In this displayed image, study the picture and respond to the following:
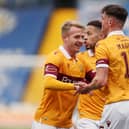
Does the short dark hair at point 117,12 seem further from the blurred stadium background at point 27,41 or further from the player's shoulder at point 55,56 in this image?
the blurred stadium background at point 27,41

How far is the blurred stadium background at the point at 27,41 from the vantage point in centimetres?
2267

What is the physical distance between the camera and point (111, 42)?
8898mm

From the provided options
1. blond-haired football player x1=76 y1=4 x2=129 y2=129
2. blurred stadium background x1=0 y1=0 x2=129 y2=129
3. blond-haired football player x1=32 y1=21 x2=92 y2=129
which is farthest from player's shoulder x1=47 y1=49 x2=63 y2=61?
blurred stadium background x1=0 y1=0 x2=129 y2=129

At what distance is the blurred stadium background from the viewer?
74.4 ft

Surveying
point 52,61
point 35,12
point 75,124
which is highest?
point 35,12

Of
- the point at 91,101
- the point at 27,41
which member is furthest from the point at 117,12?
the point at 27,41

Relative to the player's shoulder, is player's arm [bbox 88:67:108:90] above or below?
below

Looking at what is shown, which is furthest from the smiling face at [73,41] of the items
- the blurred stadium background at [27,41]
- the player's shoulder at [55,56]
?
the blurred stadium background at [27,41]

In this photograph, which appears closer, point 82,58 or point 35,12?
point 82,58

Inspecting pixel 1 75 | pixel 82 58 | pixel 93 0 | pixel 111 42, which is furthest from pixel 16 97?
pixel 111 42

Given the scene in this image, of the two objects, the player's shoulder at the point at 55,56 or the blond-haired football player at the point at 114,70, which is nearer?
the blond-haired football player at the point at 114,70

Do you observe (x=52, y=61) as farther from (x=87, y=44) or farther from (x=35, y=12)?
(x=35, y=12)

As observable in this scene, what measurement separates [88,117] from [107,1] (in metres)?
15.8

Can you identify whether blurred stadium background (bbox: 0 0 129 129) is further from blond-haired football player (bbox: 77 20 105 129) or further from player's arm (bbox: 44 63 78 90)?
player's arm (bbox: 44 63 78 90)
